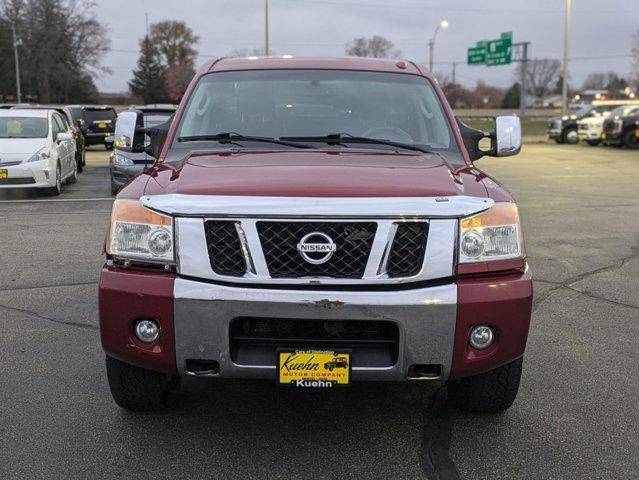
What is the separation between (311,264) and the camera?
2986 millimetres

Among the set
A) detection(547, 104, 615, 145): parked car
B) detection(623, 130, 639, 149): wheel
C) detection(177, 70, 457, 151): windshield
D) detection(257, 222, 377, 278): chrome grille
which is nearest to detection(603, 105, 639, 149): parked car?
detection(623, 130, 639, 149): wheel

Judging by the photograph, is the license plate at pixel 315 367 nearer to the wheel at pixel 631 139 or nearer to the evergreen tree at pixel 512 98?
the wheel at pixel 631 139

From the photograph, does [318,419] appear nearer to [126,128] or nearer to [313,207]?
[313,207]

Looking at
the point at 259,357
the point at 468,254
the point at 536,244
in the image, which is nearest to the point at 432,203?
the point at 468,254

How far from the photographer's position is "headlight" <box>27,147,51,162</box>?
12.1m

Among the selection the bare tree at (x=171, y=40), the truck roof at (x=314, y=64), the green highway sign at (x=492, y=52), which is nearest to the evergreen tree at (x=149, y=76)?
the bare tree at (x=171, y=40)

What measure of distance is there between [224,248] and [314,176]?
0.55m

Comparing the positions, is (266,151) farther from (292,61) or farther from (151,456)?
(151,456)

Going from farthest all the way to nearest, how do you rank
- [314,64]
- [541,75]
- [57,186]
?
1. [541,75]
2. [57,186]
3. [314,64]

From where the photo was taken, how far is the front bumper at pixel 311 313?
2928mm

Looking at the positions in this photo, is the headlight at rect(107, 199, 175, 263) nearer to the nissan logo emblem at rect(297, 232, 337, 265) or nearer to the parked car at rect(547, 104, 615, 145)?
the nissan logo emblem at rect(297, 232, 337, 265)

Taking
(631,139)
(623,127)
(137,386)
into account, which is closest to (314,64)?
(137,386)

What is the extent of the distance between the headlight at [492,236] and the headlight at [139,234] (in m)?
1.33

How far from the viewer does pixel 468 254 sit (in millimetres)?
3055
